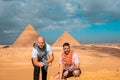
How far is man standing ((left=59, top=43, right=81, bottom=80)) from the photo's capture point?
8.91 m

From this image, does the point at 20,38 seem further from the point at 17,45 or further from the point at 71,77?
the point at 71,77

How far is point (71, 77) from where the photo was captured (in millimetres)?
9383

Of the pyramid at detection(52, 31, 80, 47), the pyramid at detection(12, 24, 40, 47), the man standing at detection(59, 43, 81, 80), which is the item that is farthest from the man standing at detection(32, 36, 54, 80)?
the pyramid at detection(52, 31, 80, 47)

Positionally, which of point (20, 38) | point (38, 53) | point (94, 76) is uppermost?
point (20, 38)

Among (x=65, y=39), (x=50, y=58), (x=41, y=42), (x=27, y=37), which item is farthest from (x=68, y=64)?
(x=65, y=39)

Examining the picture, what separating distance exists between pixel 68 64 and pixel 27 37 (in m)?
40.5

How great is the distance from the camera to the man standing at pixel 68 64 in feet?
29.2

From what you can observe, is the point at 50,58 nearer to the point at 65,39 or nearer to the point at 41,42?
the point at 41,42

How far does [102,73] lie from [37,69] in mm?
3107

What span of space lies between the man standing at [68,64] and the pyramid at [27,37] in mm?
39201

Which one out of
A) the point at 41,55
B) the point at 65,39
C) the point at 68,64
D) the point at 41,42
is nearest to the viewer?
the point at 41,42

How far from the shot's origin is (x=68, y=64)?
9.12 meters

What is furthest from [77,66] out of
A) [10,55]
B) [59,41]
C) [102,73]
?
[59,41]

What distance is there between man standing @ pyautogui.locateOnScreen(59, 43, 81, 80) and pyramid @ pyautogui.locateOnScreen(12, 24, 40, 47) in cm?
3920
